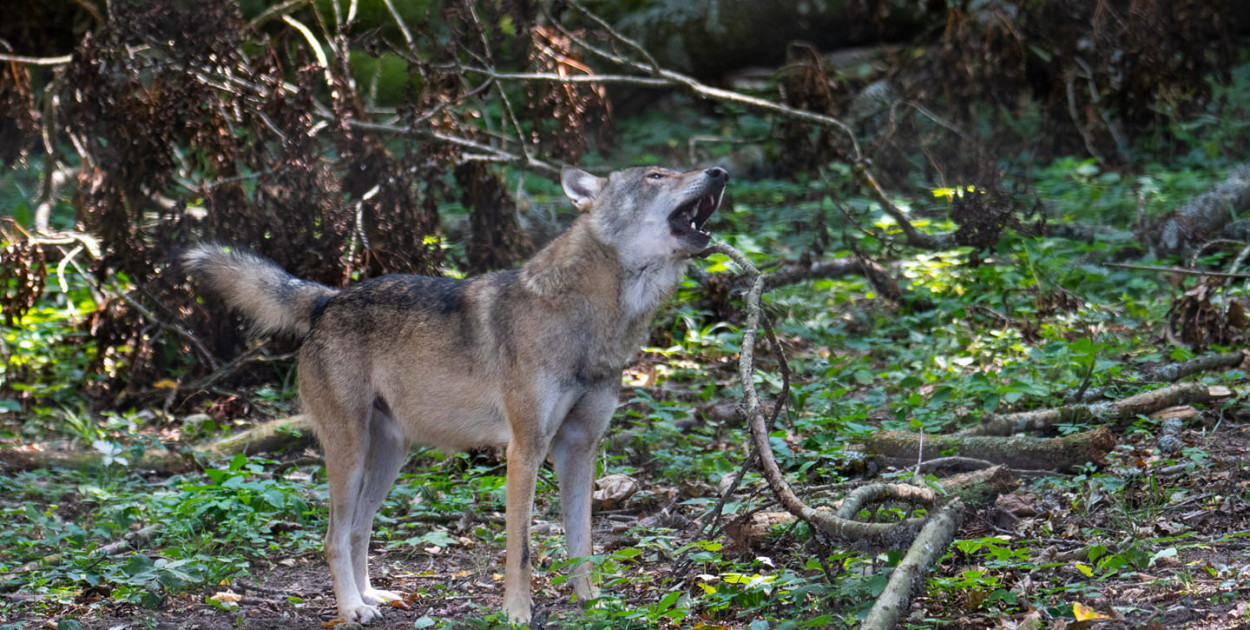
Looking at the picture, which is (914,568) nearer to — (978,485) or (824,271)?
(978,485)

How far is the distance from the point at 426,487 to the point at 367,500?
37.1 inches

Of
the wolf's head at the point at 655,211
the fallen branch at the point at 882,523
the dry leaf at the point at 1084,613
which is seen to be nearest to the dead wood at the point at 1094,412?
the fallen branch at the point at 882,523

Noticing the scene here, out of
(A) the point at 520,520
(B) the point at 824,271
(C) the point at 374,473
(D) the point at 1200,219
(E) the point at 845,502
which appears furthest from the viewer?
(B) the point at 824,271

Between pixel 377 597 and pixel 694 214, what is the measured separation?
8.00 ft

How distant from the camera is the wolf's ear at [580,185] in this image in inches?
211

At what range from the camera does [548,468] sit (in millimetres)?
6926

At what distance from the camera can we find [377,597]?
207 inches

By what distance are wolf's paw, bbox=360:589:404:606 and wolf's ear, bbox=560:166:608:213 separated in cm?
212

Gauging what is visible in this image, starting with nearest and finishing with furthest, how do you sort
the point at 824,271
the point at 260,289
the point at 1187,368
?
1. the point at 260,289
2. the point at 1187,368
3. the point at 824,271

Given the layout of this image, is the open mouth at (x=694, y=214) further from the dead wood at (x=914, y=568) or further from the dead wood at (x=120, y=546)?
the dead wood at (x=120, y=546)

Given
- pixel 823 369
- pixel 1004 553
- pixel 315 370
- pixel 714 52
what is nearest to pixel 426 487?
pixel 315 370

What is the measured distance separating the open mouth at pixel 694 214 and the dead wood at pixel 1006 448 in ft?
5.00

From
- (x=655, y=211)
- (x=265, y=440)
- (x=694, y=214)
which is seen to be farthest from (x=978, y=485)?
(x=265, y=440)

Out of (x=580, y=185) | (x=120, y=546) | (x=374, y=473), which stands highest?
(x=580, y=185)
